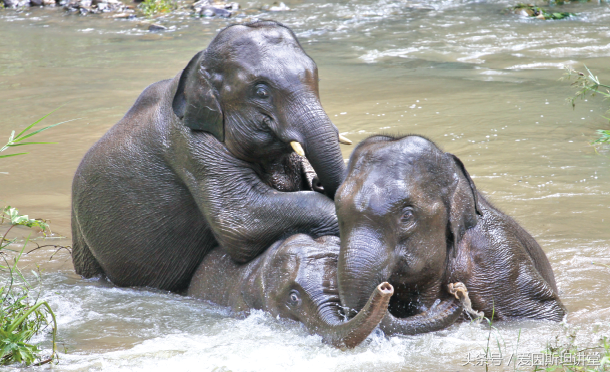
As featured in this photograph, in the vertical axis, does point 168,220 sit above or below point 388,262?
below

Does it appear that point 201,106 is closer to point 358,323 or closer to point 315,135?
point 315,135

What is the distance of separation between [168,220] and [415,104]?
525 cm

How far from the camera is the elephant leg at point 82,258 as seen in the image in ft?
18.1

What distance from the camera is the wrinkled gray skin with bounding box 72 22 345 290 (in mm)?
4469

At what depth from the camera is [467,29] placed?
14805 millimetres

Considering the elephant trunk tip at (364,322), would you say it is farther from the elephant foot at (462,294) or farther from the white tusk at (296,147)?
the white tusk at (296,147)

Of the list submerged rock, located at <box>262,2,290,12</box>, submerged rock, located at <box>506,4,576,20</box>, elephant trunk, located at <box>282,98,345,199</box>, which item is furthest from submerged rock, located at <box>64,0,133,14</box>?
elephant trunk, located at <box>282,98,345,199</box>

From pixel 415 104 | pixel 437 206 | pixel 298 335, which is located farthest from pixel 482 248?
pixel 415 104

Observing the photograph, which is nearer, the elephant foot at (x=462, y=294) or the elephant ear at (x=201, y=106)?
the elephant foot at (x=462, y=294)

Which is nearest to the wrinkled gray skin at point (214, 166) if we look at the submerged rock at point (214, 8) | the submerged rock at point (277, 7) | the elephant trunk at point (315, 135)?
the elephant trunk at point (315, 135)

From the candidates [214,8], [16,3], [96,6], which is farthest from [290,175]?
[16,3]

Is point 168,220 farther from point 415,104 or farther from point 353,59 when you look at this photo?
point 353,59

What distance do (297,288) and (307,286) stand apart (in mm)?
74

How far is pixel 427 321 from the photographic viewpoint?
377 centimetres
